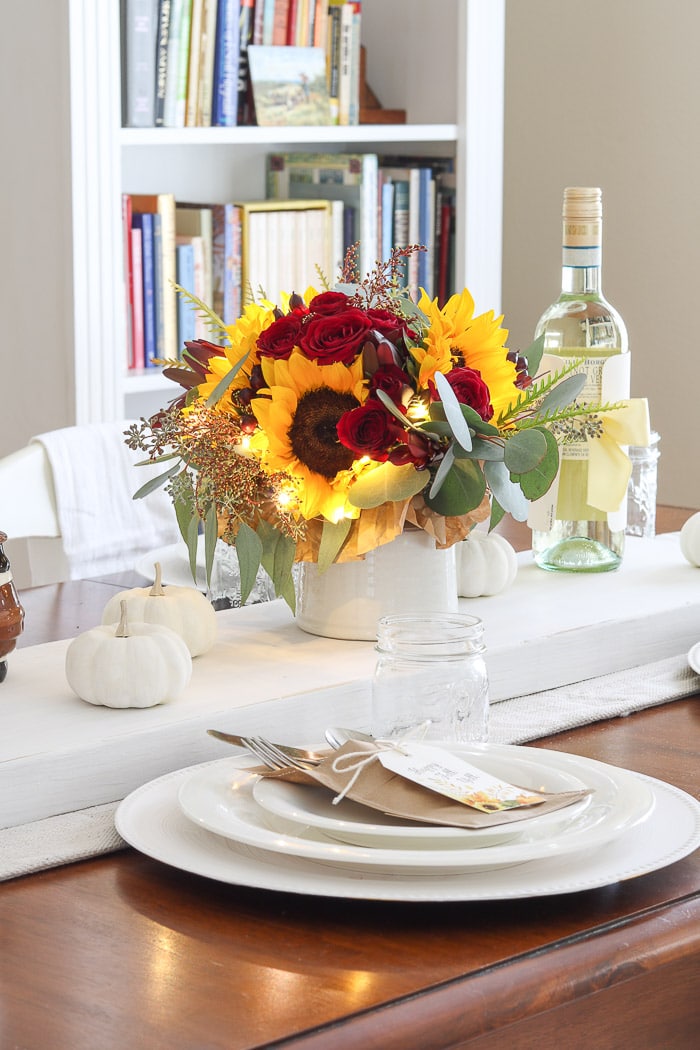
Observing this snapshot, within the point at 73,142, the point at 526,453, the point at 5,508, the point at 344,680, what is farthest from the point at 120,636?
the point at 73,142

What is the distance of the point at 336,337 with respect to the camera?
1.02m

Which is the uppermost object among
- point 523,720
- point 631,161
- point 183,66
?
point 183,66

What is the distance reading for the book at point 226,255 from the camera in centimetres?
274

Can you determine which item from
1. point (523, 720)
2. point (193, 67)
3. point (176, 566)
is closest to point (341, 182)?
point (193, 67)

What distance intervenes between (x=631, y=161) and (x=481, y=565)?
2.31 m

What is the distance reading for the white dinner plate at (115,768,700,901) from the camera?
686 mm

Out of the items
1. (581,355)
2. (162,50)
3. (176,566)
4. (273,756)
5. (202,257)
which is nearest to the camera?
(273,756)

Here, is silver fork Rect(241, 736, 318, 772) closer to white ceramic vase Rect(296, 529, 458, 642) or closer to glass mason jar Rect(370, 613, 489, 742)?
glass mason jar Rect(370, 613, 489, 742)

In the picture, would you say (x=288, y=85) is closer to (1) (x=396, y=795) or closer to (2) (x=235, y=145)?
(2) (x=235, y=145)

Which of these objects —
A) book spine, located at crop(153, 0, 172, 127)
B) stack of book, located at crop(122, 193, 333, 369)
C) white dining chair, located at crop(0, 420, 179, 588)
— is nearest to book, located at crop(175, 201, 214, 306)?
stack of book, located at crop(122, 193, 333, 369)

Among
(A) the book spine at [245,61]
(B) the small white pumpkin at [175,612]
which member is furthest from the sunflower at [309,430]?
(A) the book spine at [245,61]

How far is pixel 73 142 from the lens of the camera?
2326 millimetres

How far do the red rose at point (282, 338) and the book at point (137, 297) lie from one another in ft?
5.30

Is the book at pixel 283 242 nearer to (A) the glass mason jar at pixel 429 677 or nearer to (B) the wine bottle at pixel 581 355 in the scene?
(B) the wine bottle at pixel 581 355
